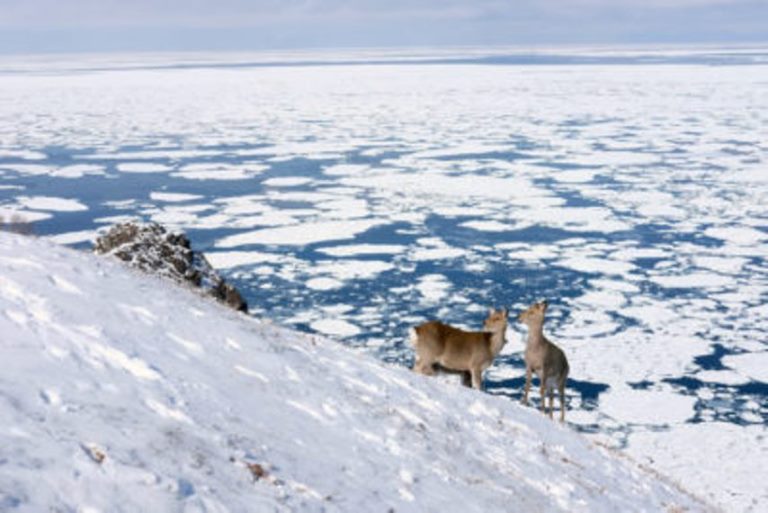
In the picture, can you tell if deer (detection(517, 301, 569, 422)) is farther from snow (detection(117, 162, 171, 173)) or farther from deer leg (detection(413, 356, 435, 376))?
snow (detection(117, 162, 171, 173))

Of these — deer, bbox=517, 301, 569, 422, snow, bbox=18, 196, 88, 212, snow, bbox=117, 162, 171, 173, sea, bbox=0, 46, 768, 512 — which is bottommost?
sea, bbox=0, 46, 768, 512

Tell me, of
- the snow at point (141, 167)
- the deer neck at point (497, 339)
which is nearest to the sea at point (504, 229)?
the snow at point (141, 167)

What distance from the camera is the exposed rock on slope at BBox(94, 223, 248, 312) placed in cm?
1278

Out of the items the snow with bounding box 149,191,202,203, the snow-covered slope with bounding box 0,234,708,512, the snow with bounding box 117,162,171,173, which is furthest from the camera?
the snow with bounding box 117,162,171,173

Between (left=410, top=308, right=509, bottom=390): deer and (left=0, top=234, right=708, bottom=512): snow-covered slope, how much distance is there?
3.90 ft

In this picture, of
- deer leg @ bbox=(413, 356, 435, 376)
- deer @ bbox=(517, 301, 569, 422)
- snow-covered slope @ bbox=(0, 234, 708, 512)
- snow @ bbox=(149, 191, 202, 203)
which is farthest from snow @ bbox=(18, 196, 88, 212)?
deer @ bbox=(517, 301, 569, 422)

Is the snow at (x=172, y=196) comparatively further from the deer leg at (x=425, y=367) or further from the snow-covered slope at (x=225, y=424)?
the snow-covered slope at (x=225, y=424)

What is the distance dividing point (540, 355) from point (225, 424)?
6.12 m

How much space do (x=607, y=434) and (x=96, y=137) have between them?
167 feet

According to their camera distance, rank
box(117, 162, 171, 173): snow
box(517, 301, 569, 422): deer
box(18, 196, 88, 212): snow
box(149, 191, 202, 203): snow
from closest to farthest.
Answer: box(517, 301, 569, 422): deer, box(18, 196, 88, 212): snow, box(149, 191, 202, 203): snow, box(117, 162, 171, 173): snow

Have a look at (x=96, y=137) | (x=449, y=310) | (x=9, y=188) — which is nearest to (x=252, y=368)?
(x=449, y=310)

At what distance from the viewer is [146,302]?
8.20m

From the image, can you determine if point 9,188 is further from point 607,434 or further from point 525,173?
point 607,434

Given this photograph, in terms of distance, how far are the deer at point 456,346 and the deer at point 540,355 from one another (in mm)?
463
